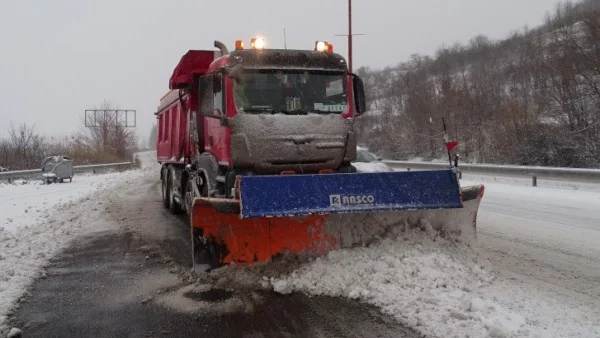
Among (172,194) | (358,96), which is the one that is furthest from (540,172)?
(172,194)

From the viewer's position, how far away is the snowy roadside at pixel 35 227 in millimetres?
5480

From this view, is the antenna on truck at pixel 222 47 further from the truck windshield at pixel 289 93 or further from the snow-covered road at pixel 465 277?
the snow-covered road at pixel 465 277

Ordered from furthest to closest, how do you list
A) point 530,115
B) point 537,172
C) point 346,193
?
point 530,115 < point 537,172 < point 346,193

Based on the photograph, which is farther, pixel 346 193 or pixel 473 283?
pixel 346 193

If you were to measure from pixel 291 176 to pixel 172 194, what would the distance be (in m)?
6.60

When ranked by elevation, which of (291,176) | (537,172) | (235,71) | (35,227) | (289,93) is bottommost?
(35,227)

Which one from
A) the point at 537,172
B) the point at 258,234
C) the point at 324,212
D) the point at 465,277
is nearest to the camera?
the point at 465,277

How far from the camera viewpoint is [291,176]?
4.93m

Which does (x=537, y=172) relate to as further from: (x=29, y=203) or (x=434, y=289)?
(x=29, y=203)

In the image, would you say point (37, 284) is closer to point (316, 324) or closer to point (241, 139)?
point (241, 139)

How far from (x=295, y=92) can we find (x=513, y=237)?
4.20m

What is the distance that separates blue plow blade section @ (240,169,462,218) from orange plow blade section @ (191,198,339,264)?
46 centimetres

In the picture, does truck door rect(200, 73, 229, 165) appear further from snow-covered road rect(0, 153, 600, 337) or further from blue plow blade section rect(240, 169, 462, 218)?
snow-covered road rect(0, 153, 600, 337)

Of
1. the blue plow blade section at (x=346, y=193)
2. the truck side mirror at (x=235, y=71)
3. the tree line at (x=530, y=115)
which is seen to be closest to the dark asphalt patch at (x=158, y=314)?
Answer: the blue plow blade section at (x=346, y=193)
